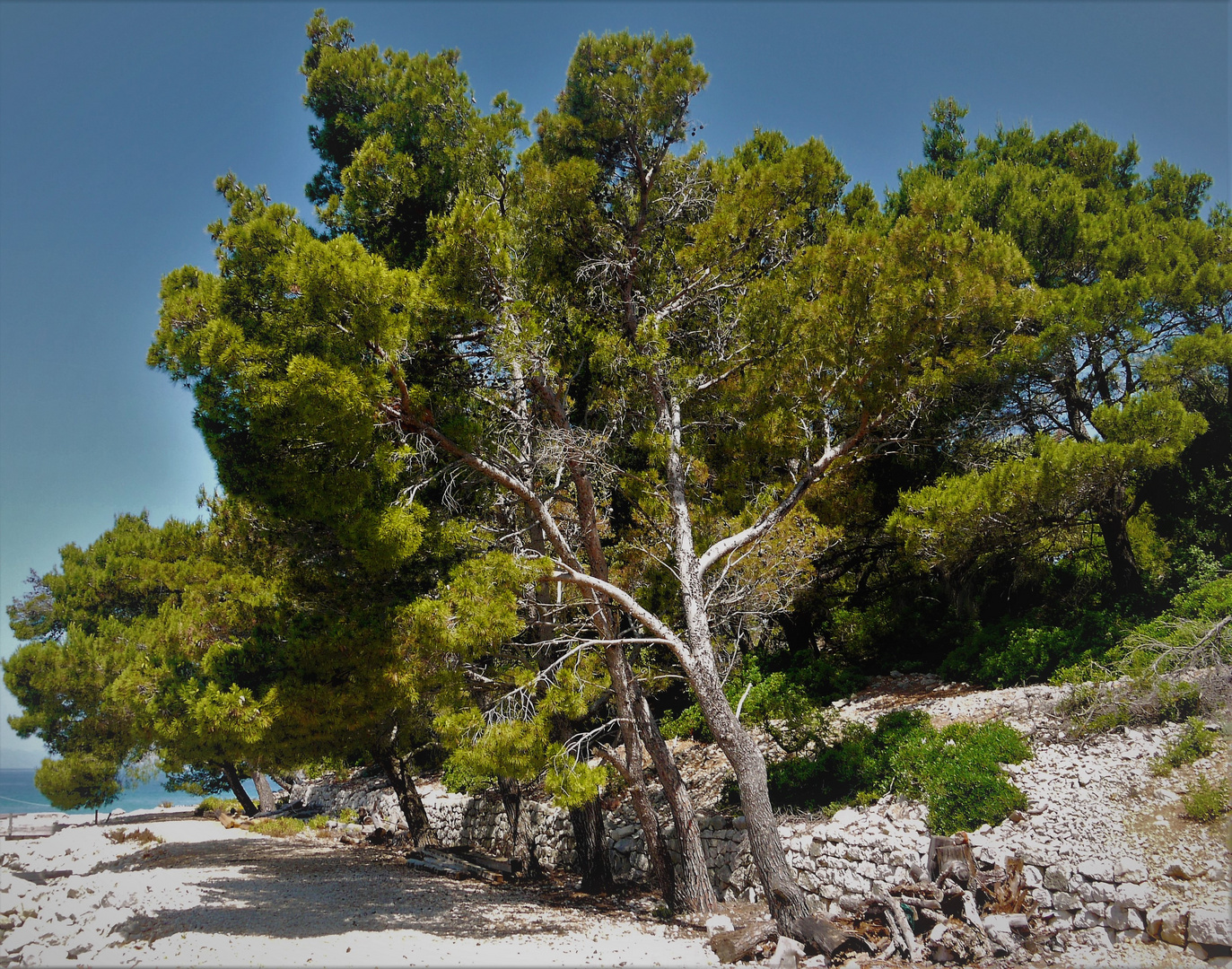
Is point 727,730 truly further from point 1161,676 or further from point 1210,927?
point 1161,676

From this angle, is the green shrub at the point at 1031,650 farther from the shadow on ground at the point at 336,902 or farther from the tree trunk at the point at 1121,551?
the shadow on ground at the point at 336,902

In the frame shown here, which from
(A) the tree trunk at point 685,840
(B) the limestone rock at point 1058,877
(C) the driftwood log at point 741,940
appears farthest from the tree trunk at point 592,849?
(B) the limestone rock at point 1058,877

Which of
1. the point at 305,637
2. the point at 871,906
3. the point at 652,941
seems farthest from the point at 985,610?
the point at 305,637

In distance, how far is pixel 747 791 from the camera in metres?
6.98

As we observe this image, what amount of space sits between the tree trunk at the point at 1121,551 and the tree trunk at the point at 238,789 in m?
20.7

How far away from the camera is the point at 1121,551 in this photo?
10359mm

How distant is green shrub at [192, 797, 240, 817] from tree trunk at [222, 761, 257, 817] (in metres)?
0.57

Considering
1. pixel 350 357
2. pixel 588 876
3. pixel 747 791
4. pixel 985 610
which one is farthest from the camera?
pixel 985 610

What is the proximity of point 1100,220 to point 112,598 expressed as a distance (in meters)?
22.1

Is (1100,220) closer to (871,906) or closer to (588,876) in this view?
(871,906)

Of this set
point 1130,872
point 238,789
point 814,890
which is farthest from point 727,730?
point 238,789

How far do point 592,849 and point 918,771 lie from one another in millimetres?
4582

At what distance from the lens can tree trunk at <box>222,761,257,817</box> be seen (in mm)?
18922

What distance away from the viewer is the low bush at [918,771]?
675 centimetres
